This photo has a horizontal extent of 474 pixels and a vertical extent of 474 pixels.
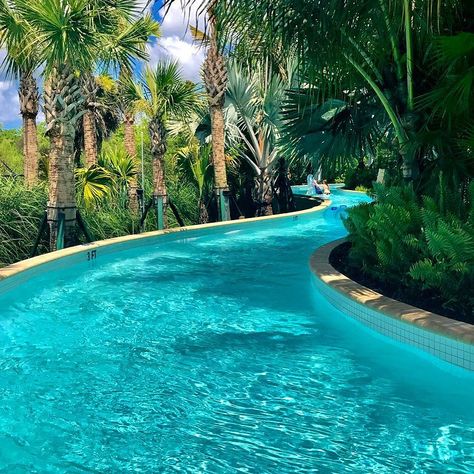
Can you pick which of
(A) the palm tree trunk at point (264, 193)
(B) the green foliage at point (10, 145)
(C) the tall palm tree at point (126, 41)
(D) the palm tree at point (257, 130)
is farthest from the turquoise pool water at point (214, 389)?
(B) the green foliage at point (10, 145)

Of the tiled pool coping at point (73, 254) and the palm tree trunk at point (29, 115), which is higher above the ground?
the palm tree trunk at point (29, 115)

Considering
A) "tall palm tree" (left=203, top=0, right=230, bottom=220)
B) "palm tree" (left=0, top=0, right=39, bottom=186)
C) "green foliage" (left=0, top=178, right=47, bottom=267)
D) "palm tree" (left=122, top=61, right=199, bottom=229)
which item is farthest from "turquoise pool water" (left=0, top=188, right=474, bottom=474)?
"tall palm tree" (left=203, top=0, right=230, bottom=220)

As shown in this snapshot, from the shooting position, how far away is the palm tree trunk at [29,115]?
44.2 ft

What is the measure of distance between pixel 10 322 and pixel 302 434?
386cm

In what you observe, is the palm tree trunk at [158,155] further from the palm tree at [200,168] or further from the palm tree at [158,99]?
the palm tree at [200,168]

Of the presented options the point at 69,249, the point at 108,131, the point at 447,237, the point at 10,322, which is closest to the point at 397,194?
the point at 447,237

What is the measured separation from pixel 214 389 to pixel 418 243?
8.62ft

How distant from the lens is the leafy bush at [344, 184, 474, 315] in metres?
5.00

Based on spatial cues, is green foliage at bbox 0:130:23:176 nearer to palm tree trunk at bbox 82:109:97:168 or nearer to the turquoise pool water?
palm tree trunk at bbox 82:109:97:168

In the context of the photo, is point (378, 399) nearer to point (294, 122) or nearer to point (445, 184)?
point (445, 184)

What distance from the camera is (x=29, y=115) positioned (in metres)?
13.8

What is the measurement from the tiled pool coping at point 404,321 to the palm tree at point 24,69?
697 centimetres

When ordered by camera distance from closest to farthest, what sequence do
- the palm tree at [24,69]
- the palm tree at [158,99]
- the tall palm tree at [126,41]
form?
1. the palm tree at [24,69]
2. the tall palm tree at [126,41]
3. the palm tree at [158,99]

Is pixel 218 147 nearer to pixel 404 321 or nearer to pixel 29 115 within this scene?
pixel 29 115
